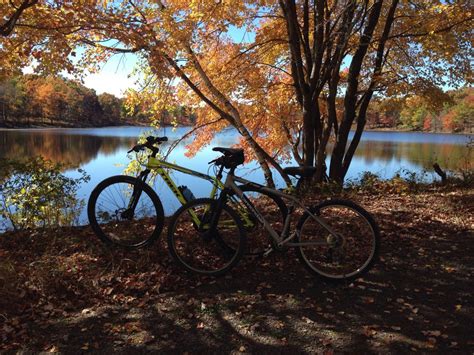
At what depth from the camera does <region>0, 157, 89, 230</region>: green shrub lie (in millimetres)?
6112

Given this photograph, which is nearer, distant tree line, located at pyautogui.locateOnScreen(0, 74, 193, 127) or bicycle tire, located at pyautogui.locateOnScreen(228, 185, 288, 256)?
bicycle tire, located at pyautogui.locateOnScreen(228, 185, 288, 256)

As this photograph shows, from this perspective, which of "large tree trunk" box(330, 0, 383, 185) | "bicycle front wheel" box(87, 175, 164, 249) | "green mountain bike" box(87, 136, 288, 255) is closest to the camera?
"green mountain bike" box(87, 136, 288, 255)

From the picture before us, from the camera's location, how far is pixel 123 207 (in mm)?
4430

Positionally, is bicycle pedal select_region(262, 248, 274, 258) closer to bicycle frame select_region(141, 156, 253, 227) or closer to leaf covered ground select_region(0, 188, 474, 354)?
leaf covered ground select_region(0, 188, 474, 354)

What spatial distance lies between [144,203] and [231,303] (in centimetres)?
178

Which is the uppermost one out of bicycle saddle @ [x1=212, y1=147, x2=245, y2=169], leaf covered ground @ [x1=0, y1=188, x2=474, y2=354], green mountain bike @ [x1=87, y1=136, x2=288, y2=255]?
bicycle saddle @ [x1=212, y1=147, x2=245, y2=169]

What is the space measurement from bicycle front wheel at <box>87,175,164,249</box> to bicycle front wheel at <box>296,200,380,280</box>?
5.26 ft

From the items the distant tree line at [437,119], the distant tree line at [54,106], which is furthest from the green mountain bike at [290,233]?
the distant tree line at [54,106]

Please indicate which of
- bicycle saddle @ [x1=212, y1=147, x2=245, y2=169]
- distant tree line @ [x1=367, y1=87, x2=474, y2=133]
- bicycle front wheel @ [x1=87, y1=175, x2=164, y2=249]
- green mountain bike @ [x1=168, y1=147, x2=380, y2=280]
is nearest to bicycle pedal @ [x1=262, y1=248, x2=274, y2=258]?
green mountain bike @ [x1=168, y1=147, x2=380, y2=280]

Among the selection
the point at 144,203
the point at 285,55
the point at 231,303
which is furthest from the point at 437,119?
the point at 231,303

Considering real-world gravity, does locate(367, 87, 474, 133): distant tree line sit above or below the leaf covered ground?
above

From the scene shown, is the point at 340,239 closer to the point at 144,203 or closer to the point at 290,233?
the point at 290,233

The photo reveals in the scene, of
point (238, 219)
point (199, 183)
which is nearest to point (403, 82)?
point (238, 219)

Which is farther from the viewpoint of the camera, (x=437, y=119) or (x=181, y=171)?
(x=437, y=119)
